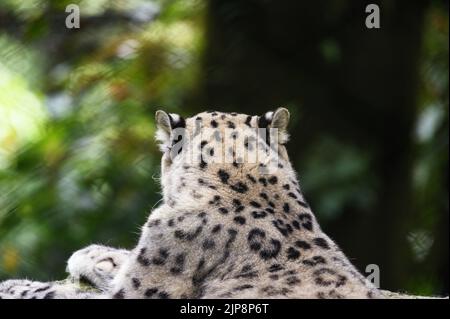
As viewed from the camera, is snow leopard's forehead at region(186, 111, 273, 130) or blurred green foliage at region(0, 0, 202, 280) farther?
blurred green foliage at region(0, 0, 202, 280)

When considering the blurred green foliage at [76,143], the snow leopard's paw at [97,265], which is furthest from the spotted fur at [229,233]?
the blurred green foliage at [76,143]

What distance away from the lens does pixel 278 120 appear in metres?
5.61

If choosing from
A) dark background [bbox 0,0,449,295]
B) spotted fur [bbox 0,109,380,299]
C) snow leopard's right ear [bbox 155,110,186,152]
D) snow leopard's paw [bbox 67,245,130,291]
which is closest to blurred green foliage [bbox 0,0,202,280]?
dark background [bbox 0,0,449,295]

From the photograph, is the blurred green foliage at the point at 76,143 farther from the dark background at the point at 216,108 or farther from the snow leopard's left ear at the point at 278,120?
the snow leopard's left ear at the point at 278,120

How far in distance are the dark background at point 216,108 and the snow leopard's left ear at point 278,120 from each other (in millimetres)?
3440

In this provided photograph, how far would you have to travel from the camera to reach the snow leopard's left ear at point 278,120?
18.3 feet

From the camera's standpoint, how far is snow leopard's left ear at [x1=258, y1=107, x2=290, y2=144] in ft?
18.3

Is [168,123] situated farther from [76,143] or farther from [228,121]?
[76,143]

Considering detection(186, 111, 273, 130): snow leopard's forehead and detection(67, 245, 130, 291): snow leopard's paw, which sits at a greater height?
detection(186, 111, 273, 130): snow leopard's forehead

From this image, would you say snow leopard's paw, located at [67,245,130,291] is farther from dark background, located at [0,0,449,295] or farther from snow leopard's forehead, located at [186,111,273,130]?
dark background, located at [0,0,449,295]

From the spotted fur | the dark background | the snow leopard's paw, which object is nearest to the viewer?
the spotted fur

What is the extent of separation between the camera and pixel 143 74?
10000 mm

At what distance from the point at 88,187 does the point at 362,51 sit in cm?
311

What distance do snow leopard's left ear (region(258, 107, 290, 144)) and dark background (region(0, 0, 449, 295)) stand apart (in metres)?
3.44
